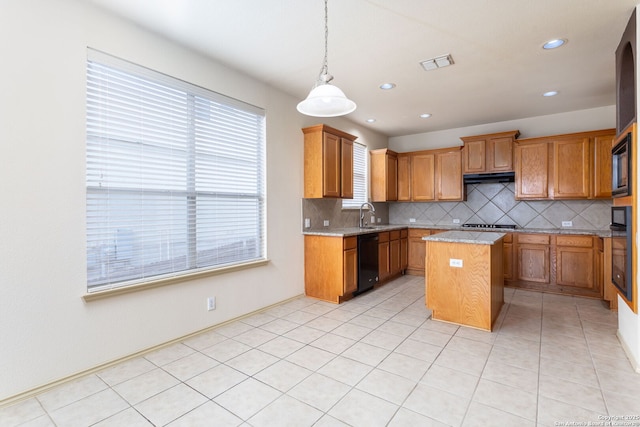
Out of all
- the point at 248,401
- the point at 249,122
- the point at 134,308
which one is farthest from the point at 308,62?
the point at 248,401

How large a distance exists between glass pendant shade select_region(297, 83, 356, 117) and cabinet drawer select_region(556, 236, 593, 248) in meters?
3.98

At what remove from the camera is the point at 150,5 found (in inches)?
93.4

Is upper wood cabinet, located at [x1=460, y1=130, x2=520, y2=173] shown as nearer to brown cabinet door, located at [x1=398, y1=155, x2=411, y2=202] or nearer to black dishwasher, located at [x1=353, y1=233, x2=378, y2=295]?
brown cabinet door, located at [x1=398, y1=155, x2=411, y2=202]

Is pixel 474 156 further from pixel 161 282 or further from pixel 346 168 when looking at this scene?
pixel 161 282

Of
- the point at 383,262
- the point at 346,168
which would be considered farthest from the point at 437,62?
the point at 383,262

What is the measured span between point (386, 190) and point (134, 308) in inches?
176

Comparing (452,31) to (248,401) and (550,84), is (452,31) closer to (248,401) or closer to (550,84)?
(550,84)

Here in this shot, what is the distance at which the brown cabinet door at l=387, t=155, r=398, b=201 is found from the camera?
5.98m

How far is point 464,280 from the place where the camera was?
331 centimetres

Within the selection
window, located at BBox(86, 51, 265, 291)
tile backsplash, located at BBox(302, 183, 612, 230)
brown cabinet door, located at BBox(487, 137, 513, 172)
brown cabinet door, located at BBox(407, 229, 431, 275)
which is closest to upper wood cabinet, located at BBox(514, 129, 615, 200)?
brown cabinet door, located at BBox(487, 137, 513, 172)

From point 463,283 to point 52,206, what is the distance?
3.61m

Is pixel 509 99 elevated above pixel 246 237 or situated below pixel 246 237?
above

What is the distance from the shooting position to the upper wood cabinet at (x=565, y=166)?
4.42 metres

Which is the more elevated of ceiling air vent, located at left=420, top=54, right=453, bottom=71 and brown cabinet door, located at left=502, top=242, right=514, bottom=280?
ceiling air vent, located at left=420, top=54, right=453, bottom=71
